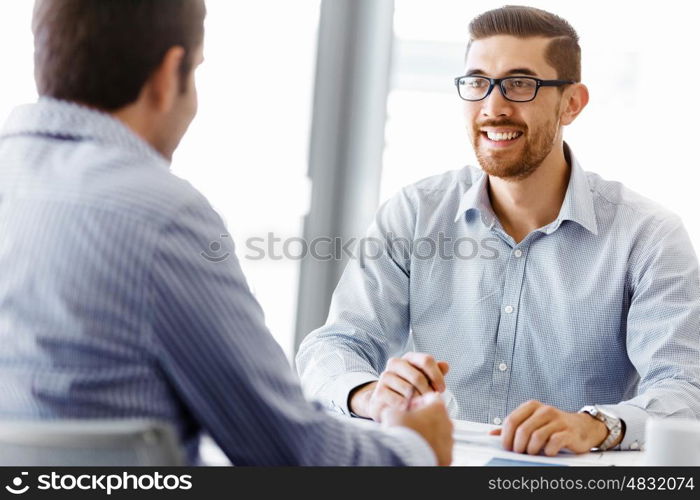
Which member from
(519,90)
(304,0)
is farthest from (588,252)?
(304,0)

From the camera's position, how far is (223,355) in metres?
1.05

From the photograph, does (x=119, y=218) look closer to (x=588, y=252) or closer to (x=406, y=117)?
(x=588, y=252)

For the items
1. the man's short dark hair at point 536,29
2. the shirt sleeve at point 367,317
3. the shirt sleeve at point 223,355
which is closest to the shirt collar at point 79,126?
the shirt sleeve at point 223,355

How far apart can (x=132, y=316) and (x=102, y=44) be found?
37cm

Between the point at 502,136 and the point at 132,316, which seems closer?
the point at 132,316

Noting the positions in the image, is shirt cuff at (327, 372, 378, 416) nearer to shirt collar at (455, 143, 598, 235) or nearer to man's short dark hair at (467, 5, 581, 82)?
shirt collar at (455, 143, 598, 235)

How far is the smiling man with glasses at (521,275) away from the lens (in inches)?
85.4

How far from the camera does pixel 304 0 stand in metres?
3.72

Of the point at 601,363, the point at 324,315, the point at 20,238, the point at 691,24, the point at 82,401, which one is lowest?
the point at 324,315

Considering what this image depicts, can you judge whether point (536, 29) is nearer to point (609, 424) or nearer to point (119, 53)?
point (609, 424)

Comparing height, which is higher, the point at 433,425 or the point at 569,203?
the point at 569,203

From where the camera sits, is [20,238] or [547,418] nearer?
[20,238]

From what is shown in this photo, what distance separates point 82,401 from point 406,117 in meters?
3.07

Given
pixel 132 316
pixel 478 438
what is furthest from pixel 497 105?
pixel 132 316
